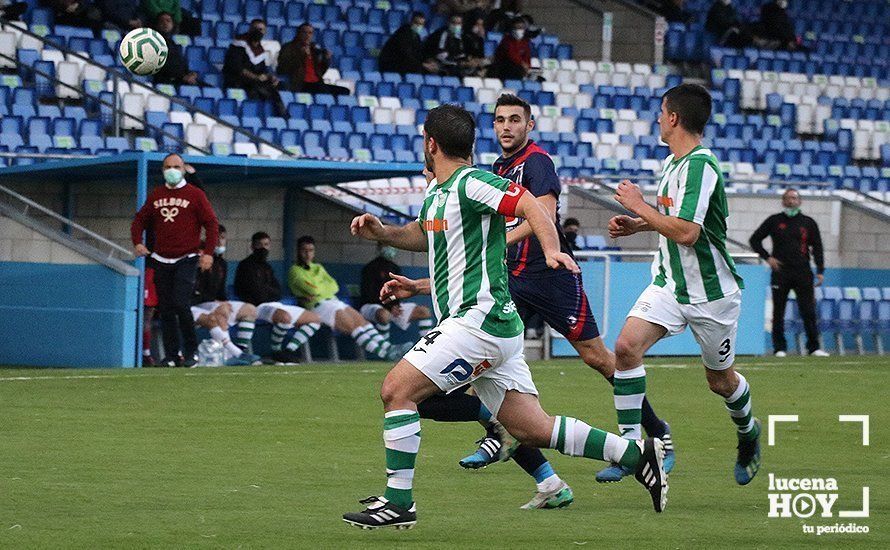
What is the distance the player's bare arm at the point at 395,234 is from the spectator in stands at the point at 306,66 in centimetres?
1547

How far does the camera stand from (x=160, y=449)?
29.5ft

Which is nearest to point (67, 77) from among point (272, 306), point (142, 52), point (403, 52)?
point (142, 52)

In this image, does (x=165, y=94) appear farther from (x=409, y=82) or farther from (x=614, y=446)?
(x=614, y=446)

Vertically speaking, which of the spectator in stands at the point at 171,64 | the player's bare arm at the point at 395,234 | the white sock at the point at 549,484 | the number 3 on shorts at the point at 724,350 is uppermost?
the spectator in stands at the point at 171,64

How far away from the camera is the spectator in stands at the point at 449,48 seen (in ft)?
81.8

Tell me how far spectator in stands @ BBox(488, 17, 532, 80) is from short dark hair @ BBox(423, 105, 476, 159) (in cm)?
1918

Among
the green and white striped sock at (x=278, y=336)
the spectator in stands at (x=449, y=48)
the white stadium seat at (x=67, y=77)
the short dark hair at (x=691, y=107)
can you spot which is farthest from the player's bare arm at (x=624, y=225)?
the spectator in stands at (x=449, y=48)

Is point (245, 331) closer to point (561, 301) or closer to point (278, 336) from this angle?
point (278, 336)

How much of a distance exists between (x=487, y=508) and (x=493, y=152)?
54.0 ft

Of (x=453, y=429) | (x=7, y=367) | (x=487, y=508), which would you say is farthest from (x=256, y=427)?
(x=7, y=367)

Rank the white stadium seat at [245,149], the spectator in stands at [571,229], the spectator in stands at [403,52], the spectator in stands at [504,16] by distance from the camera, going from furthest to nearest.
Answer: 1. the spectator in stands at [504,16]
2. the spectator in stands at [403,52]
3. the white stadium seat at [245,149]
4. the spectator in stands at [571,229]

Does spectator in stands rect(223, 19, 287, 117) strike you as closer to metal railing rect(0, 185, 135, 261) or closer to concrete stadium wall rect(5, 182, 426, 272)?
concrete stadium wall rect(5, 182, 426, 272)

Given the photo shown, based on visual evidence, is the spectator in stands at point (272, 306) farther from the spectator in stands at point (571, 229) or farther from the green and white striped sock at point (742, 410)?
the green and white striped sock at point (742, 410)

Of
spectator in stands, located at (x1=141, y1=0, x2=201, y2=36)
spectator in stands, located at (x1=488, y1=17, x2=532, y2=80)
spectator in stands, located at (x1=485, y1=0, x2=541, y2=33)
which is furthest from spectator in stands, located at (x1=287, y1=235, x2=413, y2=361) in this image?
spectator in stands, located at (x1=485, y1=0, x2=541, y2=33)
